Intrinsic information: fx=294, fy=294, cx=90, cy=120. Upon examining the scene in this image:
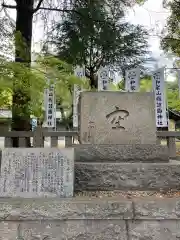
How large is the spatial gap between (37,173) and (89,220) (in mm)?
767

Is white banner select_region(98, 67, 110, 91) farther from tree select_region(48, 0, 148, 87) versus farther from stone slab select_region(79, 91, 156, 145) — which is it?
stone slab select_region(79, 91, 156, 145)

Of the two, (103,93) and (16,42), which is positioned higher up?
(16,42)

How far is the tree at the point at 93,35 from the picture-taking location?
889 centimetres

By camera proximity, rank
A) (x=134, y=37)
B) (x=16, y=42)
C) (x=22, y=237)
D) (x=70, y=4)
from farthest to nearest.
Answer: (x=134, y=37) → (x=70, y=4) → (x=16, y=42) → (x=22, y=237)

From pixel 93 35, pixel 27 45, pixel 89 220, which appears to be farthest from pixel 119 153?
pixel 93 35

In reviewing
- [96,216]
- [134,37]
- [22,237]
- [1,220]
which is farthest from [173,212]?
[134,37]

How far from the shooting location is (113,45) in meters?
9.38

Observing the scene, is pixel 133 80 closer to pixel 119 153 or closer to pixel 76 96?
pixel 76 96

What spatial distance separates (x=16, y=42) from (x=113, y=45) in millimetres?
4483

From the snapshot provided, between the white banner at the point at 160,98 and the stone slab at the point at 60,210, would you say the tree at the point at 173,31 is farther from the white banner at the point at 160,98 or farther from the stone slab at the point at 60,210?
the stone slab at the point at 60,210

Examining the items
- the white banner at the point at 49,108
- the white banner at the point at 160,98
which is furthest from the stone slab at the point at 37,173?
the white banner at the point at 160,98

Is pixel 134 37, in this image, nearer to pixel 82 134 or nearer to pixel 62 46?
pixel 62 46

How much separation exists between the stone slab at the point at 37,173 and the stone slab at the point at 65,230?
0.34m

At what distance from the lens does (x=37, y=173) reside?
10.6 feet
